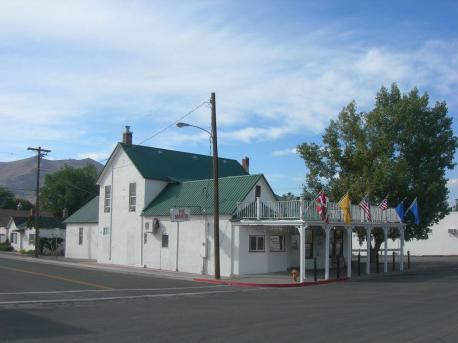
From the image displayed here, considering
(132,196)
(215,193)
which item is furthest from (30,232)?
(215,193)

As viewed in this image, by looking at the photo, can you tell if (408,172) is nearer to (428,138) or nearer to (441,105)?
(428,138)

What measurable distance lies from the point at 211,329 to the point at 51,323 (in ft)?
12.3

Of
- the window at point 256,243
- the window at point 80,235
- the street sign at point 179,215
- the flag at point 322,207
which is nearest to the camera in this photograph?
the flag at point 322,207

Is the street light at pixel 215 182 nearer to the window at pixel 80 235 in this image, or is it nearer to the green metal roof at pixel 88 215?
the green metal roof at pixel 88 215

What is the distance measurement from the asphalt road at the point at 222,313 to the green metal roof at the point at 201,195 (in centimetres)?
782

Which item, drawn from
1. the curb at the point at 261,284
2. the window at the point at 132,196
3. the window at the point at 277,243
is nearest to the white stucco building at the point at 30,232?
the window at the point at 132,196

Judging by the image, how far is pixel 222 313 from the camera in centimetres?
1427

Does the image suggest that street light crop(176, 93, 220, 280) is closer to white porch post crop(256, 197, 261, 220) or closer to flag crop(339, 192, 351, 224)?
white porch post crop(256, 197, 261, 220)

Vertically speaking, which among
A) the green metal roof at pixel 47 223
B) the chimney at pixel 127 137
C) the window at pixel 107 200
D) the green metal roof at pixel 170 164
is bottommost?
the green metal roof at pixel 47 223

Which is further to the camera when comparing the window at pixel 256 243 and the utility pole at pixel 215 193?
the window at pixel 256 243

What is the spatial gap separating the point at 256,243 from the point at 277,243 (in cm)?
187

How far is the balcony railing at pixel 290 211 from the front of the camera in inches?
1048

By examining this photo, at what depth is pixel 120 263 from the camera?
3706 cm

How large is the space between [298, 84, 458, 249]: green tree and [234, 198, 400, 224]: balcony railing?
15.3 feet
